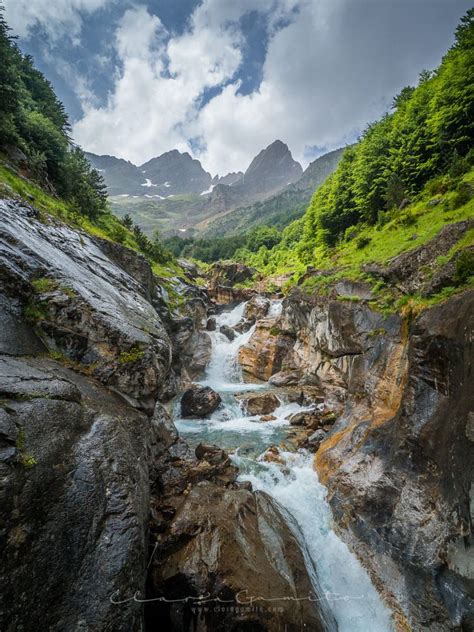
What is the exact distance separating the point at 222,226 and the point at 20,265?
167 meters

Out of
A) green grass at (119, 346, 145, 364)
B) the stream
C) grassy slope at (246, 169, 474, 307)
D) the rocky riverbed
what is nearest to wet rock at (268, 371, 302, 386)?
the stream

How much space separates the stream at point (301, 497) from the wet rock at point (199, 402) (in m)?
0.49

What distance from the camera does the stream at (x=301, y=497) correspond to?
7820 mm

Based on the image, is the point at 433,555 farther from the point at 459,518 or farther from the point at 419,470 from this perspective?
the point at 419,470

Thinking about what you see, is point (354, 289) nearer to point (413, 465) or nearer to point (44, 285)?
point (413, 465)

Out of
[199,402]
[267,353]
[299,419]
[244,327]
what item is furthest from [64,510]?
[244,327]

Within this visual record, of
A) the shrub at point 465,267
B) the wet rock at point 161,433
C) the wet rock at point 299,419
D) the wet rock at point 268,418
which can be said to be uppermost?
the shrub at point 465,267

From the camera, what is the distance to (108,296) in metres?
10.1

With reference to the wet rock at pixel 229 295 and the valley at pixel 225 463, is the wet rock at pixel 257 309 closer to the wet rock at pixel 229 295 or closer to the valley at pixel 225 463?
the wet rock at pixel 229 295

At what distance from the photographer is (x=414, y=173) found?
25.1m

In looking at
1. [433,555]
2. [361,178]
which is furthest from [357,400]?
[361,178]

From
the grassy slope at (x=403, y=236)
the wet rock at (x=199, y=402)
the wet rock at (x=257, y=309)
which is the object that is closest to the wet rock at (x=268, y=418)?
the wet rock at (x=199, y=402)

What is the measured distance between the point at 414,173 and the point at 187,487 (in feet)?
99.5

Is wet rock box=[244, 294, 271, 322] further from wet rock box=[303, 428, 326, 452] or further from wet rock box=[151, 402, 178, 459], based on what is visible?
wet rock box=[151, 402, 178, 459]
